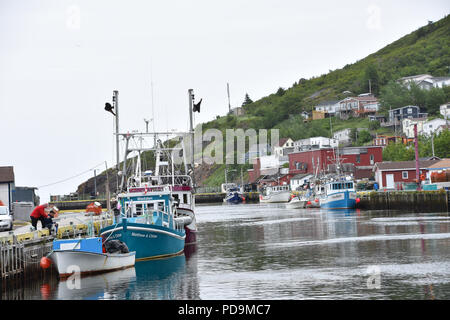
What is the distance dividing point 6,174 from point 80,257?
30569 millimetres

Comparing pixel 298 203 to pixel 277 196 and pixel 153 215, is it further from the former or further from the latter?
pixel 153 215

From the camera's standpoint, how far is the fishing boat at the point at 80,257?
28.5m

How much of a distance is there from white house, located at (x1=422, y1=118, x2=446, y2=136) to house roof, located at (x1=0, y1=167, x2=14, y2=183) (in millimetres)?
112691

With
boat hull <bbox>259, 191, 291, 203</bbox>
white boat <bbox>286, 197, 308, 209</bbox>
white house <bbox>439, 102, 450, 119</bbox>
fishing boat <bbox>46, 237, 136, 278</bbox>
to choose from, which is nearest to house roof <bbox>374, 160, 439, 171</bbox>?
white boat <bbox>286, 197, 308, 209</bbox>

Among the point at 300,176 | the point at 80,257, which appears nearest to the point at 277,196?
the point at 300,176

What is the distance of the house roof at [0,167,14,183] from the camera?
55.9 m

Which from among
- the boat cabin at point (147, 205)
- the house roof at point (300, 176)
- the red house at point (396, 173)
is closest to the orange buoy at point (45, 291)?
the boat cabin at point (147, 205)

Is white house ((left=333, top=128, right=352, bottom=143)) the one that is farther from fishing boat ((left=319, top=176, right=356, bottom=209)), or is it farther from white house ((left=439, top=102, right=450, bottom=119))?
fishing boat ((left=319, top=176, right=356, bottom=209))

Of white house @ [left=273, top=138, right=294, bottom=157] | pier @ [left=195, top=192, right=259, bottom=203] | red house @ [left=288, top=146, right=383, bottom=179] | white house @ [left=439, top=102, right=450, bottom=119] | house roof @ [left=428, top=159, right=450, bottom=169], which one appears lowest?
pier @ [left=195, top=192, right=259, bottom=203]

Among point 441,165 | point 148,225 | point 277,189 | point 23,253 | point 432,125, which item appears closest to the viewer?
point 23,253

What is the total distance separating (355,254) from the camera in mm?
35594

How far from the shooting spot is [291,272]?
29.6m
